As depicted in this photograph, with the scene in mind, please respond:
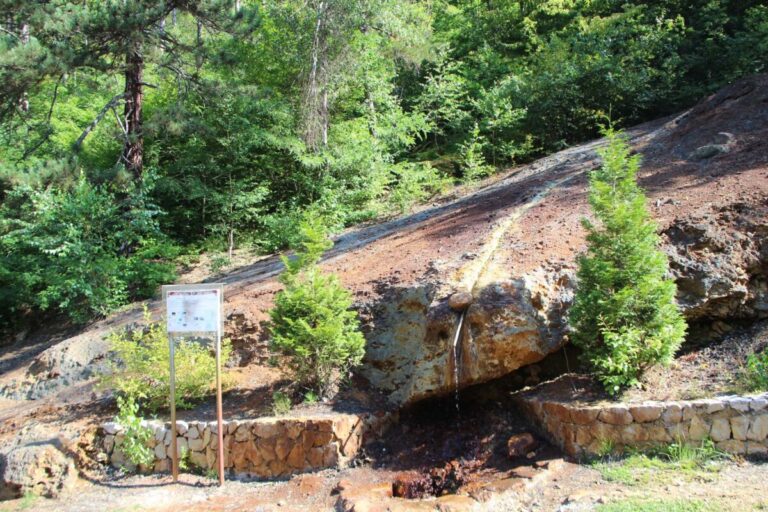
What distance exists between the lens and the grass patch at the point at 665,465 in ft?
13.9

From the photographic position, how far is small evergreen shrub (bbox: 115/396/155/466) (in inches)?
230

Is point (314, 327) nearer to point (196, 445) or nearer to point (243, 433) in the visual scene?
point (243, 433)

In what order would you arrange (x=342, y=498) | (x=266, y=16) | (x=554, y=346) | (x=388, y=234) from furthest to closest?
(x=266, y=16)
(x=388, y=234)
(x=554, y=346)
(x=342, y=498)

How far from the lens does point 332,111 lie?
1552cm

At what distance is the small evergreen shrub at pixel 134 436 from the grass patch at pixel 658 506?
179 inches

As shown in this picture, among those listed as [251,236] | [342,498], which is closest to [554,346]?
[342,498]

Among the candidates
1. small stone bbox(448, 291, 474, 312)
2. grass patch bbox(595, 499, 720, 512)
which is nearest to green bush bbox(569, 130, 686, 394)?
small stone bbox(448, 291, 474, 312)

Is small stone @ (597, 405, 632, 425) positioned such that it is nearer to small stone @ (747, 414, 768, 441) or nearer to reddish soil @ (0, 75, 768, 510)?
reddish soil @ (0, 75, 768, 510)

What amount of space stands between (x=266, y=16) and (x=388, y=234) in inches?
338

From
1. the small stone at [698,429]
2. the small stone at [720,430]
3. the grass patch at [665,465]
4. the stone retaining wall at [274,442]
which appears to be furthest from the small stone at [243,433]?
the small stone at [720,430]

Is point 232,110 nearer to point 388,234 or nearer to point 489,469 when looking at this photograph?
point 388,234

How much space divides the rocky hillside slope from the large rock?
6.28ft

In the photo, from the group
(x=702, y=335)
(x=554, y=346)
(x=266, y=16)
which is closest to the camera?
(x=554, y=346)

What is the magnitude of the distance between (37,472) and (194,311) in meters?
2.42
